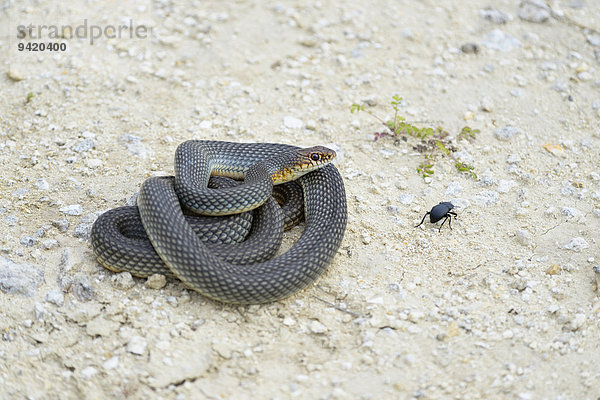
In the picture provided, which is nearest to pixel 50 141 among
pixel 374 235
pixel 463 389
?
pixel 374 235

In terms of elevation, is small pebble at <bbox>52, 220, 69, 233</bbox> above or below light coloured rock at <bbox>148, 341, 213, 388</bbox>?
above

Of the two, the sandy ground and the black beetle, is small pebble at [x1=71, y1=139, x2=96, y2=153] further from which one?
the black beetle

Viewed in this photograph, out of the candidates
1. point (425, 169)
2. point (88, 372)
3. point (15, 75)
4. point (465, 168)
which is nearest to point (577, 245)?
point (465, 168)

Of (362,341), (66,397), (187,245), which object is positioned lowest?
(66,397)

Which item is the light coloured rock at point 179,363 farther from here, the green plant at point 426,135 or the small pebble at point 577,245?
the small pebble at point 577,245

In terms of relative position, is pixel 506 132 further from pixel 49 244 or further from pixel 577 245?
pixel 49 244

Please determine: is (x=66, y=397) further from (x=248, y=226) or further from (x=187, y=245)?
(x=248, y=226)

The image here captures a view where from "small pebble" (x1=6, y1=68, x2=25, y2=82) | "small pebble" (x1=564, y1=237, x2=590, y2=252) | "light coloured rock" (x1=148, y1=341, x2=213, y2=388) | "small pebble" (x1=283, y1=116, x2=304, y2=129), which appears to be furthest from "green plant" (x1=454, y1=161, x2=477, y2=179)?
"small pebble" (x1=6, y1=68, x2=25, y2=82)
